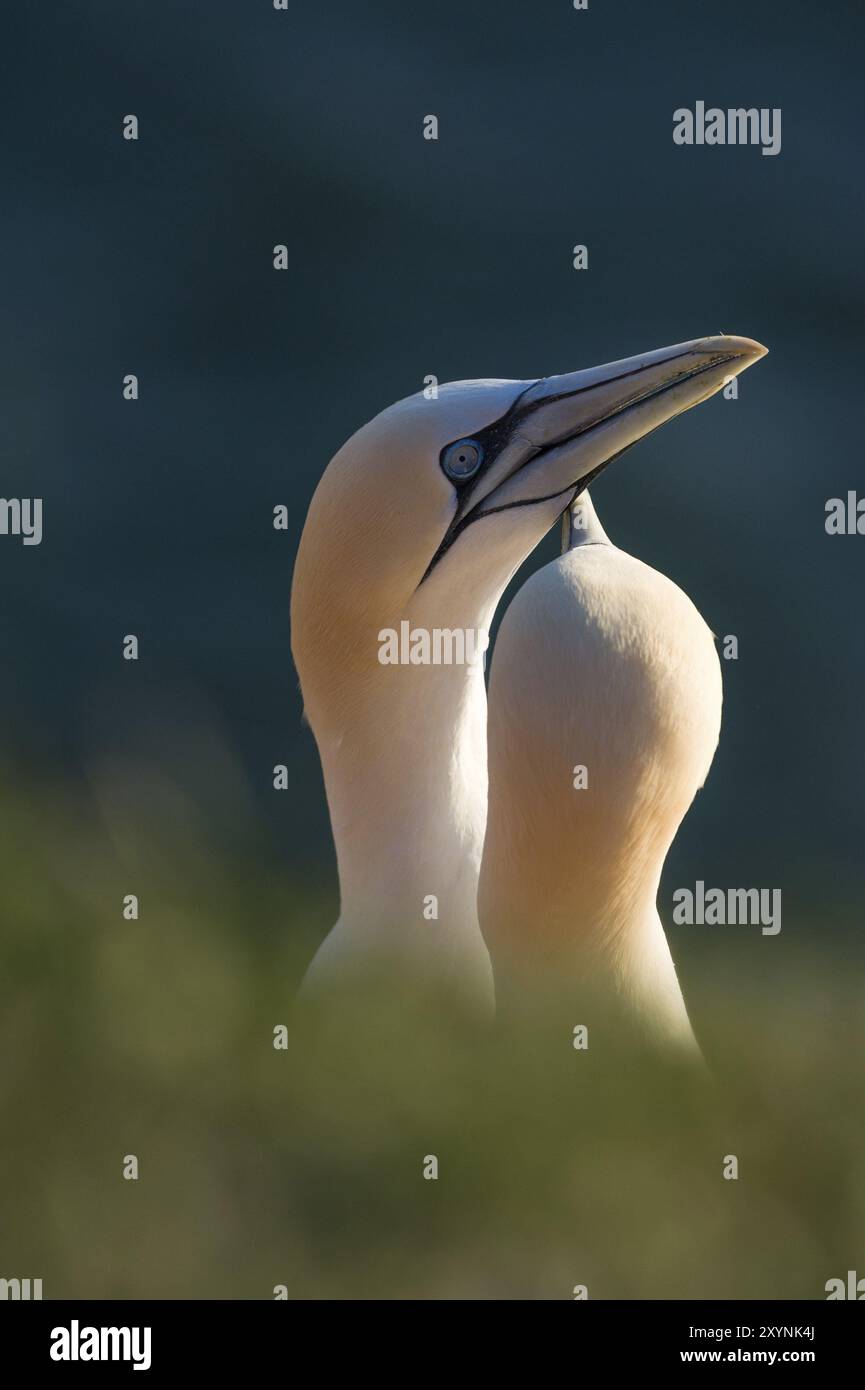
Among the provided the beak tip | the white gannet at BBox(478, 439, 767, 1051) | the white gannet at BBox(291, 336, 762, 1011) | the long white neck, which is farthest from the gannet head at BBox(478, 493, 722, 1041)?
the beak tip

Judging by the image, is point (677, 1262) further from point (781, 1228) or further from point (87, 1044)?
point (87, 1044)

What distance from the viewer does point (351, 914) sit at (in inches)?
183

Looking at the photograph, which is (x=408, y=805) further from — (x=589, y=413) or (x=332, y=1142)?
(x=332, y=1142)

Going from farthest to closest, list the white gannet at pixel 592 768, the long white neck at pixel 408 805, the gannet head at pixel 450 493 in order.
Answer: the long white neck at pixel 408 805, the gannet head at pixel 450 493, the white gannet at pixel 592 768

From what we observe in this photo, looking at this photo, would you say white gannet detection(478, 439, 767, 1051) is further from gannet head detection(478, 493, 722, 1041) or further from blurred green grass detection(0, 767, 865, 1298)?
blurred green grass detection(0, 767, 865, 1298)

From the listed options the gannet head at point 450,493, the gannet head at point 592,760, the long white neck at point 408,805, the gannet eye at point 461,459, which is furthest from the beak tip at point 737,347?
the long white neck at point 408,805

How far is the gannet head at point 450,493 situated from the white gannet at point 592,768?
0.55 meters

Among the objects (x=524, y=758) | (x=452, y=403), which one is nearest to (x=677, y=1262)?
(x=524, y=758)

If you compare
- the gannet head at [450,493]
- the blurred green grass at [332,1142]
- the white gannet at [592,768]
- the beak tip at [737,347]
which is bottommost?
the blurred green grass at [332,1142]

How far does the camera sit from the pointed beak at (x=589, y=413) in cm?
455

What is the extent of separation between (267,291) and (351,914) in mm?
7698

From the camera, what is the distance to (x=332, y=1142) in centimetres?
146

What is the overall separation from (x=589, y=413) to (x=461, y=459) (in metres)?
0.41

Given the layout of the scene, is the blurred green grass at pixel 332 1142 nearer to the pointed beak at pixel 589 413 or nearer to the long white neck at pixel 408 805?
the long white neck at pixel 408 805
